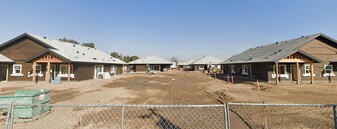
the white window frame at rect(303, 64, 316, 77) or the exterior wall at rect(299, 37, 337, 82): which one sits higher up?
the exterior wall at rect(299, 37, 337, 82)

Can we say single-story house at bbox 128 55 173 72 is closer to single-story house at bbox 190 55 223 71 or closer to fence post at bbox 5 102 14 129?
single-story house at bbox 190 55 223 71

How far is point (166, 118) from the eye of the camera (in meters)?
7.38

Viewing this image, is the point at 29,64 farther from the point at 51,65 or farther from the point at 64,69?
the point at 64,69

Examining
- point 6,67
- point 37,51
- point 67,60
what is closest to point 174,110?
point 67,60

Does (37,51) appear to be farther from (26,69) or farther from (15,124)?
(15,124)

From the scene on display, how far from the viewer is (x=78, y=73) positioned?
24.7 meters

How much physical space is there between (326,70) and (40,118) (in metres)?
32.6

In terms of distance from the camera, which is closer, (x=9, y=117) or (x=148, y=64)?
(x=9, y=117)

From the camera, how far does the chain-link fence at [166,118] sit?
6441 mm

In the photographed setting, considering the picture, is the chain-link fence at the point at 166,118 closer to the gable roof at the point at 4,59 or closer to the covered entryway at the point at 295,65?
the covered entryway at the point at 295,65

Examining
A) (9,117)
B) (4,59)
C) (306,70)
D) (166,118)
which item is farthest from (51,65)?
(306,70)

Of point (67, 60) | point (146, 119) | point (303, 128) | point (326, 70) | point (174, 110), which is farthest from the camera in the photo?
point (326, 70)

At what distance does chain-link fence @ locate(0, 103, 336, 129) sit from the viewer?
6441 millimetres

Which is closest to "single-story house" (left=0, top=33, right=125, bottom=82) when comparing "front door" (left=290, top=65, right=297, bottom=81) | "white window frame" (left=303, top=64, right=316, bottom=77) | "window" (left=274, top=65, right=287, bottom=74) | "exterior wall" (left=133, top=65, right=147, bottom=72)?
"window" (left=274, top=65, right=287, bottom=74)
